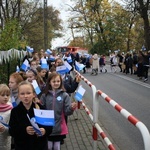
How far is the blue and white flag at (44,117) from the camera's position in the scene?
3.05 metres

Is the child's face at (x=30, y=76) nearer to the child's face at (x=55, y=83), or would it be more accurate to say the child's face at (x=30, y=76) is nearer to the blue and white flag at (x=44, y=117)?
the child's face at (x=55, y=83)

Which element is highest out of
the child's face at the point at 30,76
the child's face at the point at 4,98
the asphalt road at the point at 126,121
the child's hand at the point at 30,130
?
the child's face at the point at 30,76

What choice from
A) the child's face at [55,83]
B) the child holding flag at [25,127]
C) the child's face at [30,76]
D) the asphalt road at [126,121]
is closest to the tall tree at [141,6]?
the asphalt road at [126,121]

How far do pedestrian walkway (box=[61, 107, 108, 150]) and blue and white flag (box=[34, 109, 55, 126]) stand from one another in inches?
98.9

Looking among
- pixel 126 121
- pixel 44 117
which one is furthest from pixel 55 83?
pixel 126 121

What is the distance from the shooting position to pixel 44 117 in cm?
306

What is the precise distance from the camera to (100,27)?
4881 centimetres

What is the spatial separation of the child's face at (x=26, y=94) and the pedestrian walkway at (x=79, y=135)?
2.31 metres

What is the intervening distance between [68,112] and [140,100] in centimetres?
708

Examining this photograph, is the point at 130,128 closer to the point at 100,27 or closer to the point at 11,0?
the point at 11,0

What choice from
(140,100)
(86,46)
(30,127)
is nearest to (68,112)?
(30,127)

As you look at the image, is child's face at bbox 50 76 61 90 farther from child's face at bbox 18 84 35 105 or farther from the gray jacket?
child's face at bbox 18 84 35 105

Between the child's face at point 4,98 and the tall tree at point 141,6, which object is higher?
the tall tree at point 141,6

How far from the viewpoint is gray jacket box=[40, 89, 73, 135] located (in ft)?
14.1
